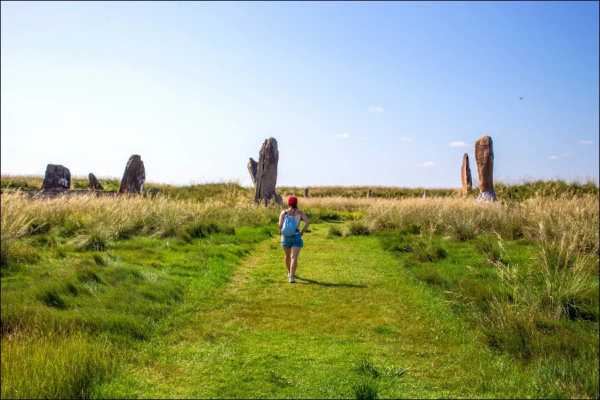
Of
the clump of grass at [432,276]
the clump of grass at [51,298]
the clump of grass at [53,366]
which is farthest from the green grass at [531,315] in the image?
the clump of grass at [51,298]

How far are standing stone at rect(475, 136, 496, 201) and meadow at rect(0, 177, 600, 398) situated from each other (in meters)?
8.57

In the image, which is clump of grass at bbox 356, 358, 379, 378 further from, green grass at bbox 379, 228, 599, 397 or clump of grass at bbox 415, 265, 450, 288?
clump of grass at bbox 415, 265, 450, 288

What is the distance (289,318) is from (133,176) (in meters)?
19.3

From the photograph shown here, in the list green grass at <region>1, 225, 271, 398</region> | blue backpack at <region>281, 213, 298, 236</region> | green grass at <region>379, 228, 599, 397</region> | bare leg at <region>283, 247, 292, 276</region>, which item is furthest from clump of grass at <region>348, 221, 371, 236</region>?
blue backpack at <region>281, 213, 298, 236</region>

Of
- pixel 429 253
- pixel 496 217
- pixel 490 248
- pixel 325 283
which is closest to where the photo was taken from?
pixel 325 283

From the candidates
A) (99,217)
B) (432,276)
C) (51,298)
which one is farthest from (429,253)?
(99,217)

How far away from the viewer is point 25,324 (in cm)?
607

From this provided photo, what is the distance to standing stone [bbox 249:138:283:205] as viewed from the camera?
23922mm

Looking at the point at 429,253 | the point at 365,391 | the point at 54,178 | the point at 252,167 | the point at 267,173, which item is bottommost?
the point at 365,391

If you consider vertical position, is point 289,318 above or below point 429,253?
below

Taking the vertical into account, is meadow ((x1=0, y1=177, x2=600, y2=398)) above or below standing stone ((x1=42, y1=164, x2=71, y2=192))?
below

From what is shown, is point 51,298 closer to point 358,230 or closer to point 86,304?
point 86,304

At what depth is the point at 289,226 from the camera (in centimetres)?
1010

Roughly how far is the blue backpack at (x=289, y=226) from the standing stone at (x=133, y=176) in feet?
52.7
